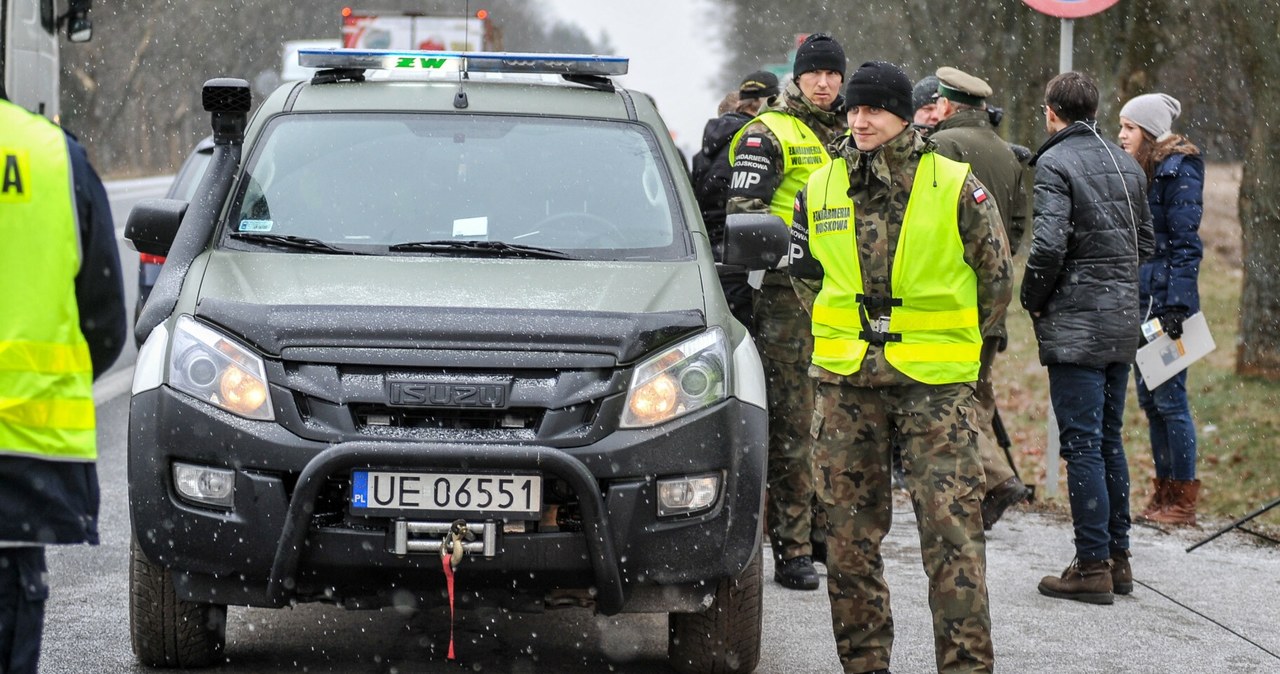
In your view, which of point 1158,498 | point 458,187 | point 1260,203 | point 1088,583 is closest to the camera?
point 458,187

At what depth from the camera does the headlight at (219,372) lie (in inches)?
194

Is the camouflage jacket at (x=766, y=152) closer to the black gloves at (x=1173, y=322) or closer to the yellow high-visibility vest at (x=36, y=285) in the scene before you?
the black gloves at (x=1173, y=322)

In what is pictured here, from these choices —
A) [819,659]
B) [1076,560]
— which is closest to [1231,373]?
[1076,560]

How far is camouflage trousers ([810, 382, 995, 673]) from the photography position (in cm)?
511

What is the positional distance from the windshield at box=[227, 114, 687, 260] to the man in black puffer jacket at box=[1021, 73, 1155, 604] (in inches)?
66.5

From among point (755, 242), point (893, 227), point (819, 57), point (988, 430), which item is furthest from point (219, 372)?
point (988, 430)

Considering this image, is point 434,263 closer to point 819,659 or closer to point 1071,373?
point 819,659

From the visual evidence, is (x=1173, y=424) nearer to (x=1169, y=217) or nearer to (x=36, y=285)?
(x=1169, y=217)

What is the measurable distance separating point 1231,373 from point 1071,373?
7860 mm

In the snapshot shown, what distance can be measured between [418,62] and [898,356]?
2.54 m

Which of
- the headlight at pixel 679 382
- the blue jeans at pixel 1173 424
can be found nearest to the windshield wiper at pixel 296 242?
the headlight at pixel 679 382

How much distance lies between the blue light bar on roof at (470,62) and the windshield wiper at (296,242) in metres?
0.96

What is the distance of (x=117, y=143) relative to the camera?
2360 inches

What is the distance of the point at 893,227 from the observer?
525cm
